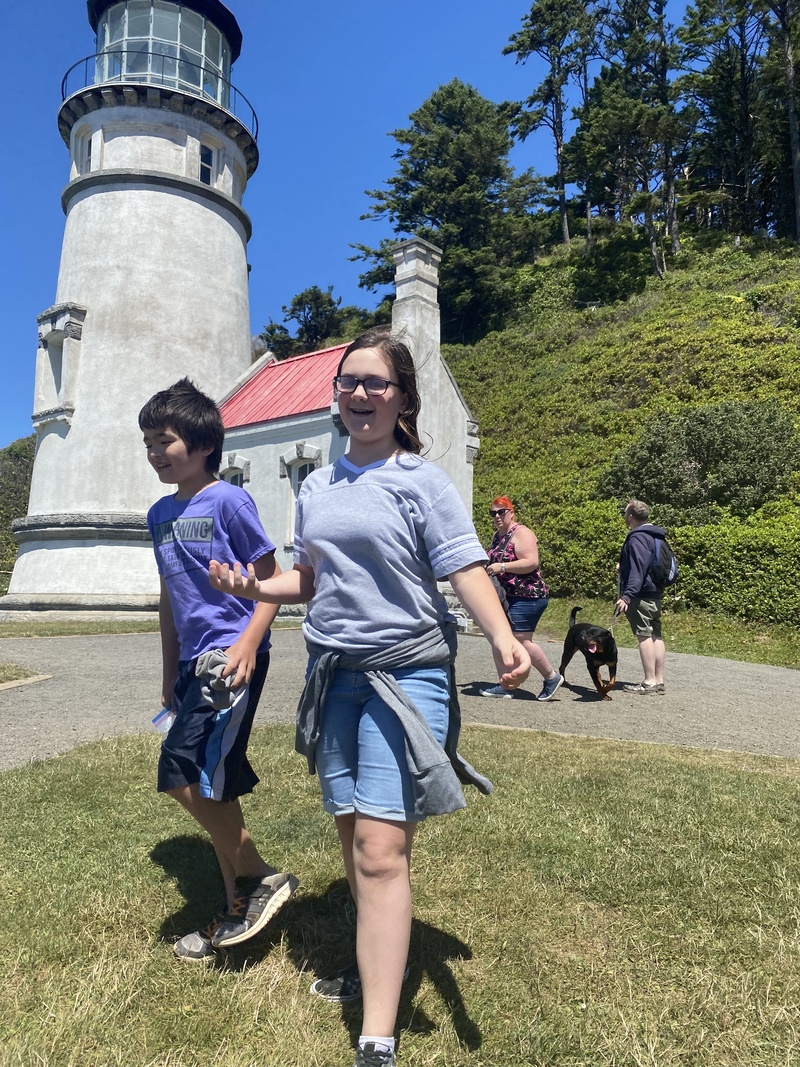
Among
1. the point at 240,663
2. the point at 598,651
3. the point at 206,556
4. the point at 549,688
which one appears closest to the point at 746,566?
the point at 598,651

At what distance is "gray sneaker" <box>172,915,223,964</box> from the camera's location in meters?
2.57

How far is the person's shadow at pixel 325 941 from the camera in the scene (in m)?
2.28

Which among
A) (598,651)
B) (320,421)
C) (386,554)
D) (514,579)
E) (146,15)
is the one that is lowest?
(598,651)

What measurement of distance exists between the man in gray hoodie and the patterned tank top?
1.16 m

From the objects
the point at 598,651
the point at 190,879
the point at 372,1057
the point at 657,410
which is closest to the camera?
the point at 372,1057

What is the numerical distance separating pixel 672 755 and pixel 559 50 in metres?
49.0

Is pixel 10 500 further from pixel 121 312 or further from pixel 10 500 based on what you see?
pixel 121 312

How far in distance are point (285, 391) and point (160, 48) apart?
9.95 meters

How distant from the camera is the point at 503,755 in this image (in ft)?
16.6

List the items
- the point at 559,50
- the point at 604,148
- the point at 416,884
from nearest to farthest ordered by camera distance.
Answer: the point at 416,884 → the point at 604,148 → the point at 559,50

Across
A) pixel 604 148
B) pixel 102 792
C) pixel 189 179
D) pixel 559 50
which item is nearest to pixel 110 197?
pixel 189 179

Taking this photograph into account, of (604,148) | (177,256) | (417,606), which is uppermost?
(604,148)

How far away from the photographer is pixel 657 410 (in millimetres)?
20828

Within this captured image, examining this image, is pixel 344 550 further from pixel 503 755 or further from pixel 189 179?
pixel 189 179
